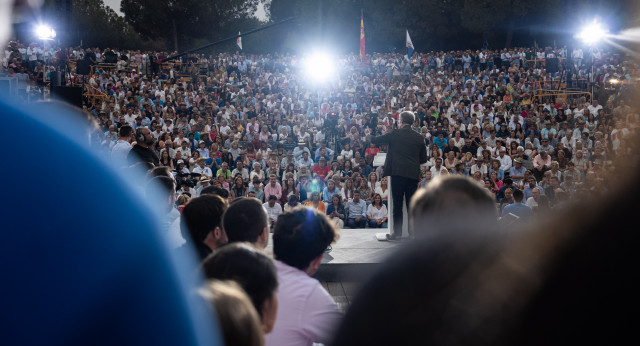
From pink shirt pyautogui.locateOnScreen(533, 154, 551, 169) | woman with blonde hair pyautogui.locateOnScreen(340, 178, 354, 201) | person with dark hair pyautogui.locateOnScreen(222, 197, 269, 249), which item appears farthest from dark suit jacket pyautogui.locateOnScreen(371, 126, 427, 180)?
pink shirt pyautogui.locateOnScreen(533, 154, 551, 169)

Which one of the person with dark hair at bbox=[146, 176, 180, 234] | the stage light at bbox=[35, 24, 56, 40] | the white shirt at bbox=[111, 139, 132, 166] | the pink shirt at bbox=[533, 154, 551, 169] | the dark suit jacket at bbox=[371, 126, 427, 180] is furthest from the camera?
the pink shirt at bbox=[533, 154, 551, 169]

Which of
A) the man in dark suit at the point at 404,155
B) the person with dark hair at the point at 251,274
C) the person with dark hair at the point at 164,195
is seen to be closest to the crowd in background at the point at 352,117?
the person with dark hair at the point at 164,195

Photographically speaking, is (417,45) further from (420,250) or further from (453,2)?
(420,250)

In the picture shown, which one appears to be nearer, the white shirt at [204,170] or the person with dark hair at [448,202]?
the person with dark hair at [448,202]

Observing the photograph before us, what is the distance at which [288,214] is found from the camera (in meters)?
2.70

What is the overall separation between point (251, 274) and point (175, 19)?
50.4 meters

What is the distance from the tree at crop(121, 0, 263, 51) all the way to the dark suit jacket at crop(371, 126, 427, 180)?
1745 inches

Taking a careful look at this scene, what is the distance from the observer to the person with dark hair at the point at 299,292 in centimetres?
233

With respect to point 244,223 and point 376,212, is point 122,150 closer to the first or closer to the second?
point 244,223

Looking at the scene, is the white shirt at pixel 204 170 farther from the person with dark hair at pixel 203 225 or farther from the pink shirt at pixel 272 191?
the person with dark hair at pixel 203 225

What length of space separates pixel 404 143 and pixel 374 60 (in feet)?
69.6

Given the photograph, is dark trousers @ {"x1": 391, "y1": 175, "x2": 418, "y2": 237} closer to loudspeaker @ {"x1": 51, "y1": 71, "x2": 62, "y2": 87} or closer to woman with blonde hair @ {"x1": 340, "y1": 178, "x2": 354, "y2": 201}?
loudspeaker @ {"x1": 51, "y1": 71, "x2": 62, "y2": 87}

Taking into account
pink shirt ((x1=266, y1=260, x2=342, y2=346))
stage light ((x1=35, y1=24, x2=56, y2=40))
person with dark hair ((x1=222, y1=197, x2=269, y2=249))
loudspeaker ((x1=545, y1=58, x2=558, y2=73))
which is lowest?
pink shirt ((x1=266, y1=260, x2=342, y2=346))

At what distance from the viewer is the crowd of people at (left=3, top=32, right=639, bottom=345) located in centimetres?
165
